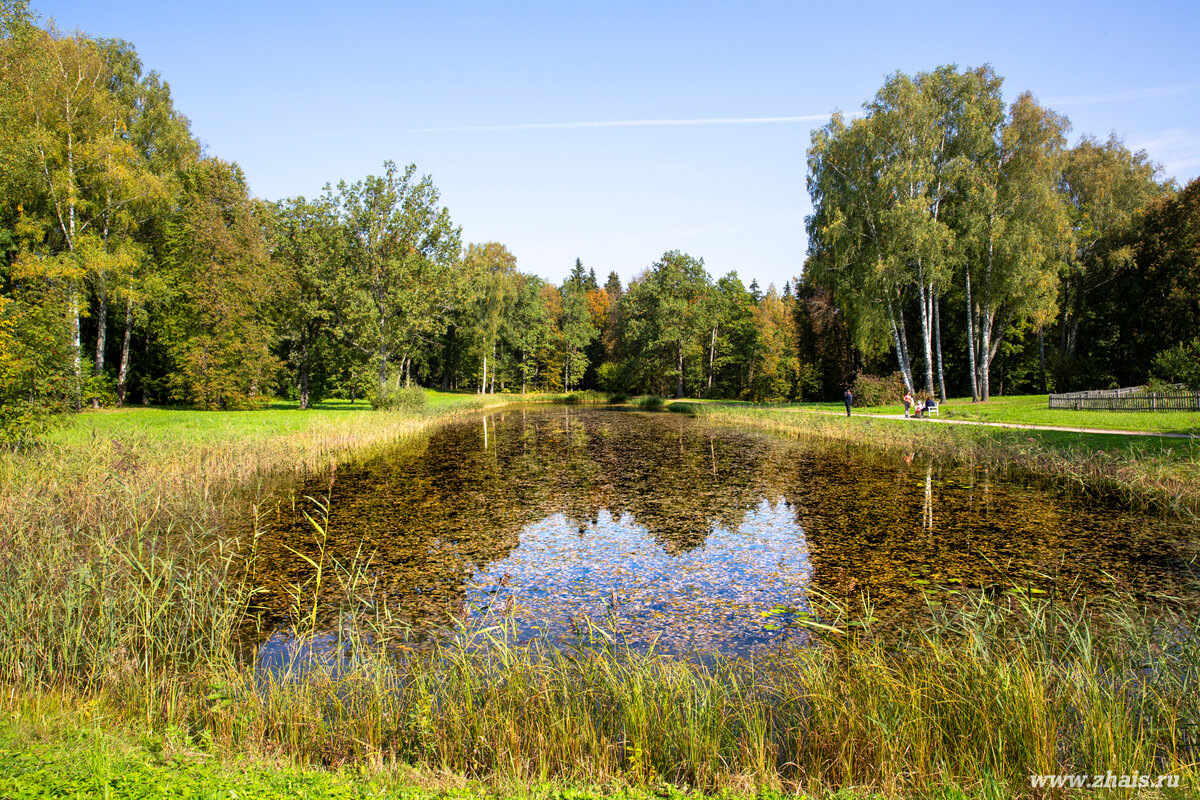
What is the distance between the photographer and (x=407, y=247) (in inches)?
1331

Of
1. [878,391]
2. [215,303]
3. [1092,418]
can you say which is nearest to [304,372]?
[215,303]

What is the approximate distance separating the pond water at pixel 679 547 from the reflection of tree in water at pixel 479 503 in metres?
0.06

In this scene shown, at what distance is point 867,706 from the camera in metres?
4.12

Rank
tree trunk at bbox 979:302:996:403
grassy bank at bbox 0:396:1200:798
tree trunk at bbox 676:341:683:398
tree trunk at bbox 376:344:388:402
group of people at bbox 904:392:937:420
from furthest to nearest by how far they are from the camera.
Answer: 1. tree trunk at bbox 676:341:683:398
2. tree trunk at bbox 376:344:388:402
3. tree trunk at bbox 979:302:996:403
4. group of people at bbox 904:392:937:420
5. grassy bank at bbox 0:396:1200:798

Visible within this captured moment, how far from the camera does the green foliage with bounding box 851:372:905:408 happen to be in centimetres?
3244

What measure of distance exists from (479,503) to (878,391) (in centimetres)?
2656

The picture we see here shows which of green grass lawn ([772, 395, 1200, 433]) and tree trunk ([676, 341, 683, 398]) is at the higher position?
tree trunk ([676, 341, 683, 398])

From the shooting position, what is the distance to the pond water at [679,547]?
691 cm

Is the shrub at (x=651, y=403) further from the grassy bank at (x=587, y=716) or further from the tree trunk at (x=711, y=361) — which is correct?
the grassy bank at (x=587, y=716)

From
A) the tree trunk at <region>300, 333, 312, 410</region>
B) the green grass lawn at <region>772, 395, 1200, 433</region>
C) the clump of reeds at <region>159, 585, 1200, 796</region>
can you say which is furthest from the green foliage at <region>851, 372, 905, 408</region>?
the tree trunk at <region>300, 333, 312, 410</region>

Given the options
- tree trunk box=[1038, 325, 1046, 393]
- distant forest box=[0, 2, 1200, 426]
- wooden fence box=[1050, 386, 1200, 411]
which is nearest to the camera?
wooden fence box=[1050, 386, 1200, 411]

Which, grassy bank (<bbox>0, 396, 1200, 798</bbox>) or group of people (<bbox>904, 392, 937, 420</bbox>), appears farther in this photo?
group of people (<bbox>904, 392, 937, 420</bbox>)

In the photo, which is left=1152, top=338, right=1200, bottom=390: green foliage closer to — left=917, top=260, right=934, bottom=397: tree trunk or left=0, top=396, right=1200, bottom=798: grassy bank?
left=917, top=260, right=934, bottom=397: tree trunk

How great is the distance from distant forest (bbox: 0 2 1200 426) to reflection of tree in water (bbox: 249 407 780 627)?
11343 millimetres
